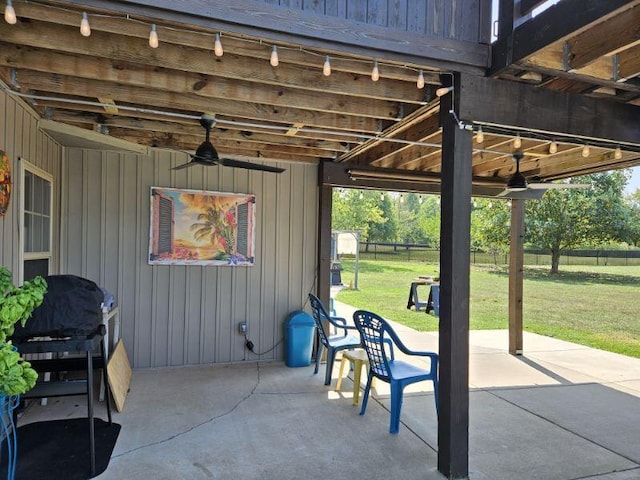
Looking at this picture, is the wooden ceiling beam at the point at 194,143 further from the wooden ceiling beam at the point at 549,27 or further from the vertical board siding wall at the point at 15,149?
the wooden ceiling beam at the point at 549,27

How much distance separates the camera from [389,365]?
3438mm

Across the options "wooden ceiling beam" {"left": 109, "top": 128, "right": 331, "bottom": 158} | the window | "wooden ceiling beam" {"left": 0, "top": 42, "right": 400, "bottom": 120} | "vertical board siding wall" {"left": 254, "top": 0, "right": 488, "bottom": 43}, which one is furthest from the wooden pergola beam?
the window

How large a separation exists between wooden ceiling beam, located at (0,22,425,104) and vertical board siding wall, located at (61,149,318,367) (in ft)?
7.17

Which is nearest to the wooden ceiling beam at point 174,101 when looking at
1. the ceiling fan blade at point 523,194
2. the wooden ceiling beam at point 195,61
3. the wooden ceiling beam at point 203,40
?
the wooden ceiling beam at point 195,61

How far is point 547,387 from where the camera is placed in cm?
438

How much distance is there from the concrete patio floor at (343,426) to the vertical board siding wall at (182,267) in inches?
14.0

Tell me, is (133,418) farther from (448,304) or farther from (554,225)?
(554,225)

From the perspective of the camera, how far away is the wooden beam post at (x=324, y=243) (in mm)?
5180

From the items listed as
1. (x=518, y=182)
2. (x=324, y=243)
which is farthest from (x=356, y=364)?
(x=518, y=182)

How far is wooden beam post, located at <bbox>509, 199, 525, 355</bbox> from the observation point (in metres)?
5.74

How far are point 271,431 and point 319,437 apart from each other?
37 centimetres

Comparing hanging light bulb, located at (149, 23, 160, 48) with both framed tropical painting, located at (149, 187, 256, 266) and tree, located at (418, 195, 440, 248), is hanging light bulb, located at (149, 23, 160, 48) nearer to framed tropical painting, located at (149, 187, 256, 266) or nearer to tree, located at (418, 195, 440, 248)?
Result: framed tropical painting, located at (149, 187, 256, 266)

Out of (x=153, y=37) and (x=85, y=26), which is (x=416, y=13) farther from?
(x=85, y=26)

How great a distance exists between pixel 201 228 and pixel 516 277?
4.31 metres
